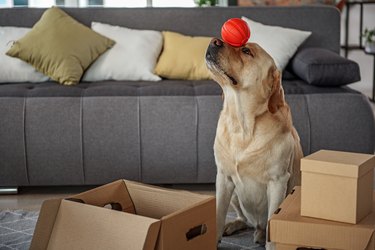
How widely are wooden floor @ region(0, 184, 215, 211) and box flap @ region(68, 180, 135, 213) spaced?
3.19ft

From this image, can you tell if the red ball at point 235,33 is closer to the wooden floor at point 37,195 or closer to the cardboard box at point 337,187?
the cardboard box at point 337,187

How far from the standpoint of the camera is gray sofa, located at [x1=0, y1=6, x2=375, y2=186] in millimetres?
3371

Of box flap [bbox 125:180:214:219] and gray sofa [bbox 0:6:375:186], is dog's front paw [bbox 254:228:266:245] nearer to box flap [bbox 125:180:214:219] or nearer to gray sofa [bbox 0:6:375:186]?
box flap [bbox 125:180:214:219]

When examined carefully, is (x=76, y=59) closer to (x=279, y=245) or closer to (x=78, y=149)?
(x=78, y=149)

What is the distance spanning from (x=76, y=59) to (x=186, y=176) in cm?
90

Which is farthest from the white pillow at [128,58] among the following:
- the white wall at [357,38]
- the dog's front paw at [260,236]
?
the white wall at [357,38]

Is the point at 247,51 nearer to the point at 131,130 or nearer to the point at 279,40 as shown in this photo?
the point at 131,130

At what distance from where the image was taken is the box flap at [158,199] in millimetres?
2207

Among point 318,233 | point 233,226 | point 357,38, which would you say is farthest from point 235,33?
point 357,38

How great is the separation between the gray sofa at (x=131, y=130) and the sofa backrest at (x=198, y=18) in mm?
742

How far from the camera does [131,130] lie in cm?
339

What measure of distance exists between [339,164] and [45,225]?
2.93ft

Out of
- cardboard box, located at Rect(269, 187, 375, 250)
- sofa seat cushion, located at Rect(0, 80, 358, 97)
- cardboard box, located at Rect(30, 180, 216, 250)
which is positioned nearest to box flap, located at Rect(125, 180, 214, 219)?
cardboard box, located at Rect(30, 180, 216, 250)

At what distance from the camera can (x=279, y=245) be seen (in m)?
2.11
